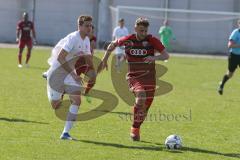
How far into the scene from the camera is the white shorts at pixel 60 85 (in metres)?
10.9

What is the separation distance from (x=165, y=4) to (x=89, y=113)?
31273 millimetres

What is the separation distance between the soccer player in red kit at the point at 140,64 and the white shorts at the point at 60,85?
48 centimetres

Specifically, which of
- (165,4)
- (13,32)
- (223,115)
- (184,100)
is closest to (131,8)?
(165,4)

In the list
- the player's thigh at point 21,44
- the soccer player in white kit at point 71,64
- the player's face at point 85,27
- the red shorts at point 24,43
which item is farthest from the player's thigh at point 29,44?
the player's face at point 85,27

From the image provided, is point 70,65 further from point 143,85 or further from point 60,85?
point 143,85

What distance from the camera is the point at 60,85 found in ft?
37.7

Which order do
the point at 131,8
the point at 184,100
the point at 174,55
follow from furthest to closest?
the point at 131,8 → the point at 174,55 → the point at 184,100

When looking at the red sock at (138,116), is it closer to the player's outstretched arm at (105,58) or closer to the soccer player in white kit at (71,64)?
the player's outstretched arm at (105,58)

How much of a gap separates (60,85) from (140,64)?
1467 millimetres

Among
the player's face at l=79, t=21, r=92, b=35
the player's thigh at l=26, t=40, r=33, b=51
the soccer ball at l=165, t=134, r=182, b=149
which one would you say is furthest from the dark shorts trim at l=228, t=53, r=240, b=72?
the player's thigh at l=26, t=40, r=33, b=51

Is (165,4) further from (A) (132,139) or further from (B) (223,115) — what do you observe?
(A) (132,139)

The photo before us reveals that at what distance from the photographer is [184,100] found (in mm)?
17531

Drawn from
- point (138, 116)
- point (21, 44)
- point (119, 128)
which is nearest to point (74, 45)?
point (138, 116)

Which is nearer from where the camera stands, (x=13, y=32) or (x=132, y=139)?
(x=132, y=139)
